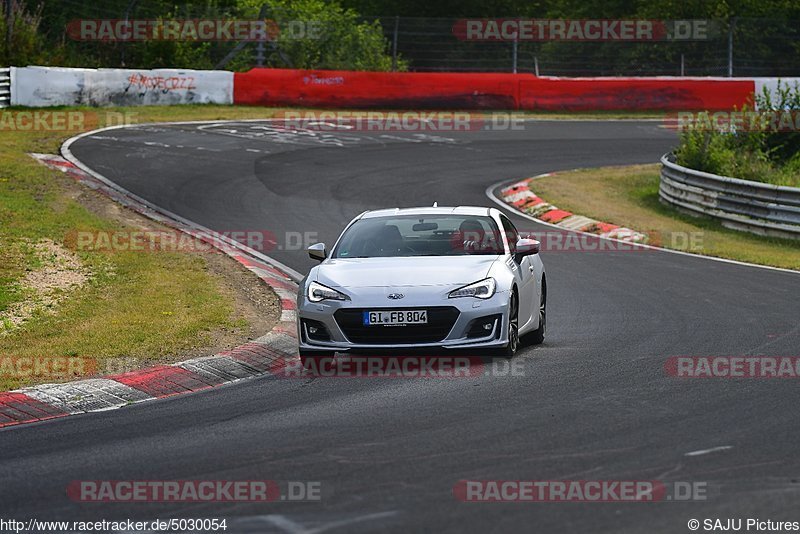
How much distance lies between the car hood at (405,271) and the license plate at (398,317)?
0.92 feet

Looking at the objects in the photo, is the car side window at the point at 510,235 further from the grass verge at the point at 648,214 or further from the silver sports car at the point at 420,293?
the grass verge at the point at 648,214

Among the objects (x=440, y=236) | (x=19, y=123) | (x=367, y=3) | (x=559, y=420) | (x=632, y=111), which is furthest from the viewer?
(x=367, y=3)

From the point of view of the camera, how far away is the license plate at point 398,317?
10.6m

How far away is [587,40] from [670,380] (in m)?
42.2

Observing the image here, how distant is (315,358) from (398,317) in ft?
3.82

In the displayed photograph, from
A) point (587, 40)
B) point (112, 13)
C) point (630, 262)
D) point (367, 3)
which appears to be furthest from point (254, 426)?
point (367, 3)

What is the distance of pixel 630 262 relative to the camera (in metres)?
18.7

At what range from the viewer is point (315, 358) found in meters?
11.4

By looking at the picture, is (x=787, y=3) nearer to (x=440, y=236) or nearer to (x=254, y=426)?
(x=440, y=236)
